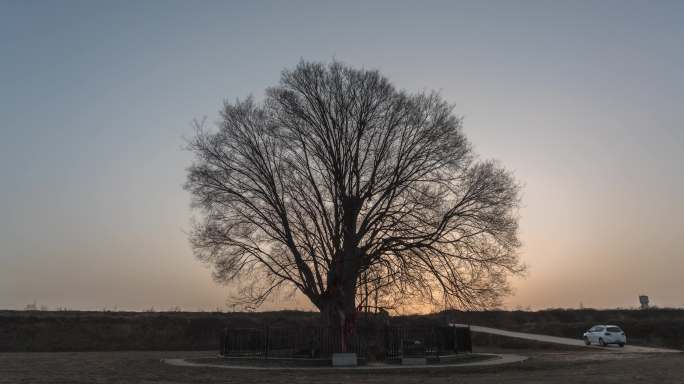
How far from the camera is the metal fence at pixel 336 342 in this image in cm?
2616

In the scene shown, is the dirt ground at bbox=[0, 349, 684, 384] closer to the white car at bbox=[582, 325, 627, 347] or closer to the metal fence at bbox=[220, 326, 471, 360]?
the metal fence at bbox=[220, 326, 471, 360]

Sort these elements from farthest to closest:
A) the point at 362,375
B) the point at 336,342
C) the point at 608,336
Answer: the point at 608,336, the point at 336,342, the point at 362,375

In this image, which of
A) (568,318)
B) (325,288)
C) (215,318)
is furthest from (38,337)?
(568,318)

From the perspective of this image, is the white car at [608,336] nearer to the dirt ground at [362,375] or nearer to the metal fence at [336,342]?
the metal fence at [336,342]

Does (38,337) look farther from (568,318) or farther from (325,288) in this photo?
(568,318)

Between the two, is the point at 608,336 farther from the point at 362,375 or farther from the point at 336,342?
the point at 362,375

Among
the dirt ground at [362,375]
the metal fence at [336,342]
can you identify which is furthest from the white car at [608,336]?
the dirt ground at [362,375]

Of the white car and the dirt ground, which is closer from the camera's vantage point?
the dirt ground

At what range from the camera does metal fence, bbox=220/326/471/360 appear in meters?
26.2

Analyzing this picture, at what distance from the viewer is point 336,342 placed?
25.9 m

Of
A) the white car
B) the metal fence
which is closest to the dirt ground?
the metal fence

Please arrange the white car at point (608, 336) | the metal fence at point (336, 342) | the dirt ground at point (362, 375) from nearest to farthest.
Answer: the dirt ground at point (362, 375)
the metal fence at point (336, 342)
the white car at point (608, 336)

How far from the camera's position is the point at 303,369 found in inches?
902

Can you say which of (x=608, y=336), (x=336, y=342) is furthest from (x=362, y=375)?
(x=608, y=336)
